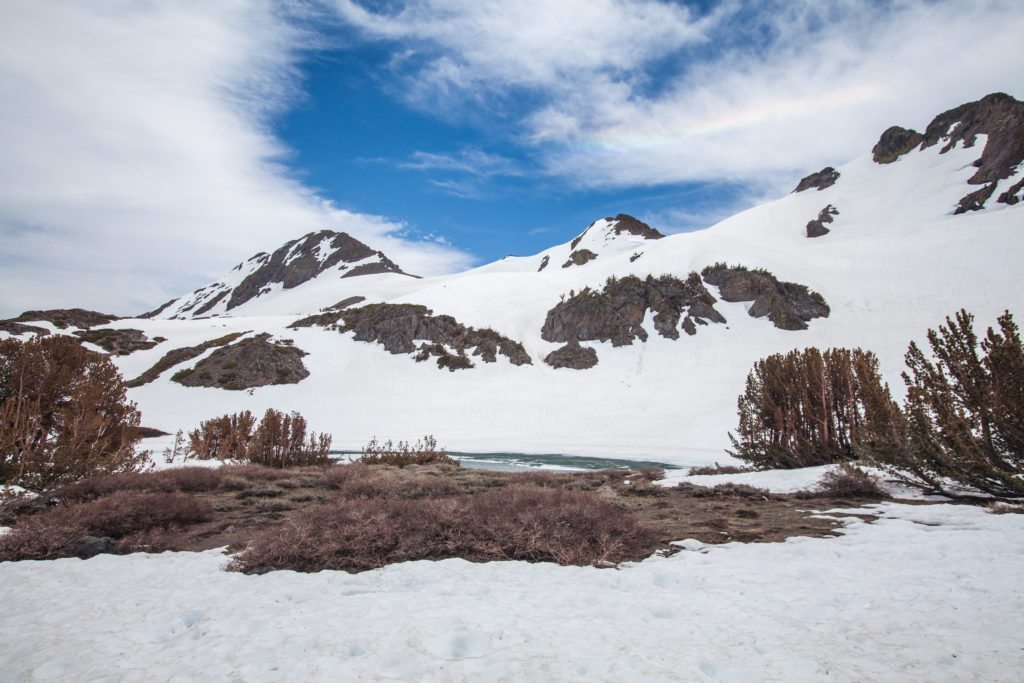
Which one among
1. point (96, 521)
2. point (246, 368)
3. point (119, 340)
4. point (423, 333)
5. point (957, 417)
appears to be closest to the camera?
point (96, 521)

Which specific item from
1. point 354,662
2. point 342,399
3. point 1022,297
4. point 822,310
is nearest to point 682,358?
point 822,310

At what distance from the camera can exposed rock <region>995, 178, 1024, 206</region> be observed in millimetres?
49469

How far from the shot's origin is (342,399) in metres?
35.9

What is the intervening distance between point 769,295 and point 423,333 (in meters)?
32.1

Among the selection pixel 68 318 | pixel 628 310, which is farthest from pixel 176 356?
pixel 628 310

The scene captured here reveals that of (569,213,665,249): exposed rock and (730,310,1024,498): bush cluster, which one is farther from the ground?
(569,213,665,249): exposed rock

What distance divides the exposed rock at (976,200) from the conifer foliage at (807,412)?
58.3m

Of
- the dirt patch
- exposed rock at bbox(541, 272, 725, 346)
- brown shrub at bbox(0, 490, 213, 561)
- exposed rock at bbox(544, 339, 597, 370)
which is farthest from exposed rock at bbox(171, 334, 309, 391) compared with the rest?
brown shrub at bbox(0, 490, 213, 561)

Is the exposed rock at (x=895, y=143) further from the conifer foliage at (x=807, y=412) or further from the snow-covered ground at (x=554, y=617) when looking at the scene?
the snow-covered ground at (x=554, y=617)

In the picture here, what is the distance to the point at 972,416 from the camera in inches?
307

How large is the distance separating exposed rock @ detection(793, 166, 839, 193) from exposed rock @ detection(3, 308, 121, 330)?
337ft

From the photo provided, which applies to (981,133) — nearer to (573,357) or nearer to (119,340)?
(573,357)

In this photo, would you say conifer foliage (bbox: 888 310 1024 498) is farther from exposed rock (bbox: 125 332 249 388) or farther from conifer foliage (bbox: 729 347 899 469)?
exposed rock (bbox: 125 332 249 388)

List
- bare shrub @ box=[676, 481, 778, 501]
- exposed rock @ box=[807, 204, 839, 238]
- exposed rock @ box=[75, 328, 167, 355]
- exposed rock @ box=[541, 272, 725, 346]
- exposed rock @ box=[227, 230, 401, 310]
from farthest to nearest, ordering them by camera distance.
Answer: exposed rock @ box=[227, 230, 401, 310], exposed rock @ box=[807, 204, 839, 238], exposed rock @ box=[541, 272, 725, 346], exposed rock @ box=[75, 328, 167, 355], bare shrub @ box=[676, 481, 778, 501]
